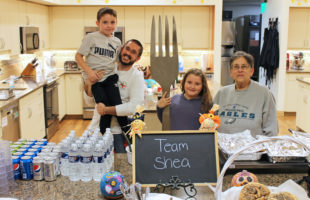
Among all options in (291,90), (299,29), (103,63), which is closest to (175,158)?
(103,63)

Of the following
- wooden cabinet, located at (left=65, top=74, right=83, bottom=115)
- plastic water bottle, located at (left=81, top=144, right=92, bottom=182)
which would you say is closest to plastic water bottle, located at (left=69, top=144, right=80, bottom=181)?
plastic water bottle, located at (left=81, top=144, right=92, bottom=182)

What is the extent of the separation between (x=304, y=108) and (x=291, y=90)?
1502mm

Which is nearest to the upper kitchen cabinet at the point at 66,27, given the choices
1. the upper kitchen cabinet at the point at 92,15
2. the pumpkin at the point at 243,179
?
the upper kitchen cabinet at the point at 92,15

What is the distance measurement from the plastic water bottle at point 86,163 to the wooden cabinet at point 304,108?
437 centimetres

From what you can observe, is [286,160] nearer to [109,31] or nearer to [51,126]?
[109,31]

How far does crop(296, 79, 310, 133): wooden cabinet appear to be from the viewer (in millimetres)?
5096

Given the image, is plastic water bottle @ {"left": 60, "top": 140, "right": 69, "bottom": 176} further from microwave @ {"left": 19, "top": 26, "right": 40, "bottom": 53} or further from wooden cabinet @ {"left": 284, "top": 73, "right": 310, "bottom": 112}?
wooden cabinet @ {"left": 284, "top": 73, "right": 310, "bottom": 112}

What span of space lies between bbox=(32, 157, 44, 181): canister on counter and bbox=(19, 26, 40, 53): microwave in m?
3.70

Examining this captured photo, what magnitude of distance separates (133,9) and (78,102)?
Answer: 209 cm

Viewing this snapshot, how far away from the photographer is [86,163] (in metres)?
1.53

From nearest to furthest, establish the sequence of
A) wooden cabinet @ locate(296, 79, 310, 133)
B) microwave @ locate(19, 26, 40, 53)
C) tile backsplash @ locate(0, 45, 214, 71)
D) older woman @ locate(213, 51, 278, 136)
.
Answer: older woman @ locate(213, 51, 278, 136), microwave @ locate(19, 26, 40, 53), wooden cabinet @ locate(296, 79, 310, 133), tile backsplash @ locate(0, 45, 214, 71)

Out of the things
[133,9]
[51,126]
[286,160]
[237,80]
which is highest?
[133,9]

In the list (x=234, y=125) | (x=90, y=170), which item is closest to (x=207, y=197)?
(x=90, y=170)

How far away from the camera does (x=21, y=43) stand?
4848mm
